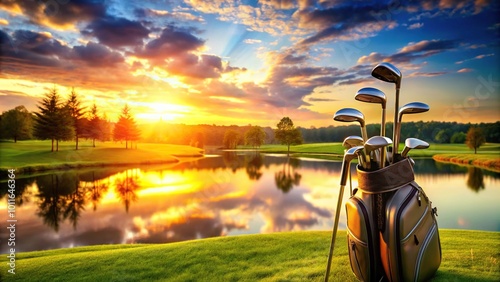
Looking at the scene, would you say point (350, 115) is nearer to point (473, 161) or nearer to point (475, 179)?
point (475, 179)

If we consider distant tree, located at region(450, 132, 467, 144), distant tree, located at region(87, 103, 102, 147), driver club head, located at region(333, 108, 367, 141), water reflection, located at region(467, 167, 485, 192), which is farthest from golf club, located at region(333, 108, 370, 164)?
distant tree, located at region(450, 132, 467, 144)

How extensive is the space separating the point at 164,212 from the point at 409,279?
33.0 feet

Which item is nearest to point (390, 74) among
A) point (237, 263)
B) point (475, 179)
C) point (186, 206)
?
point (237, 263)

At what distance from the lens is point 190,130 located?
75.8 m

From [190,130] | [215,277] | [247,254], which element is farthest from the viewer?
[190,130]

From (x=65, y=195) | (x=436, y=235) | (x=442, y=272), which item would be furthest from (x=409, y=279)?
(x=65, y=195)

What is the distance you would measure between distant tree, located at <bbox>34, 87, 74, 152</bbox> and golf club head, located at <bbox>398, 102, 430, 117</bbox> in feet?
92.9

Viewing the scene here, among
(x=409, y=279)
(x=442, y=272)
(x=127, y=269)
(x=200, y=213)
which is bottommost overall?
(x=200, y=213)

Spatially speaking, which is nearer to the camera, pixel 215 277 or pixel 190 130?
pixel 215 277

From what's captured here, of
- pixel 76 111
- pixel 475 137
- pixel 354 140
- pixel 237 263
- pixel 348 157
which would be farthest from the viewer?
pixel 76 111

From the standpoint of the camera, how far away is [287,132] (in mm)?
35188

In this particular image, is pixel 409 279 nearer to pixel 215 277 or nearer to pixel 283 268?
pixel 283 268

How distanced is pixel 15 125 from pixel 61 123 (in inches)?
623

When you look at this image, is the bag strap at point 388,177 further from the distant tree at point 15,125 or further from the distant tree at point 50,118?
the distant tree at point 15,125
